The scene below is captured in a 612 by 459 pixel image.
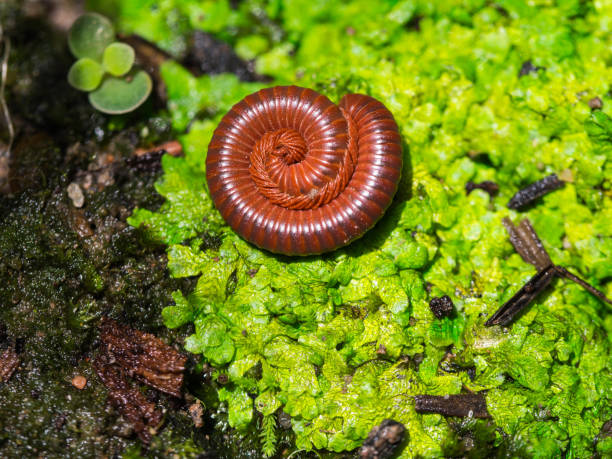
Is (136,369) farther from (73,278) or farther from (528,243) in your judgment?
(528,243)

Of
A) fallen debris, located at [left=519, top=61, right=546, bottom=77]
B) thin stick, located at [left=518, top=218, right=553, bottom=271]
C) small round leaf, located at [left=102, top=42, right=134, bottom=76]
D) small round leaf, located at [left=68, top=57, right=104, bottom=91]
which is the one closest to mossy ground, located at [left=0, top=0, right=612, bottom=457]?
fallen debris, located at [left=519, top=61, right=546, bottom=77]

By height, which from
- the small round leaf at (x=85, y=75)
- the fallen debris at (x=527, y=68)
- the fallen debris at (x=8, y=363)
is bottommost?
the fallen debris at (x=8, y=363)

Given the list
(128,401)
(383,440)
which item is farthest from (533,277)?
(128,401)

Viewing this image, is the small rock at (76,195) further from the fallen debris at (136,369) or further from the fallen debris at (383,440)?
the fallen debris at (383,440)

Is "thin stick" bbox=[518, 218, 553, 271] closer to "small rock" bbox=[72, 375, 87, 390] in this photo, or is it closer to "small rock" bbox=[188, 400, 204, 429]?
"small rock" bbox=[188, 400, 204, 429]

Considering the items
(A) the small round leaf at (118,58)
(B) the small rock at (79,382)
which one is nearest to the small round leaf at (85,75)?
(A) the small round leaf at (118,58)

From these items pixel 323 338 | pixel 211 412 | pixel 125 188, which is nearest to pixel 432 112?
pixel 323 338

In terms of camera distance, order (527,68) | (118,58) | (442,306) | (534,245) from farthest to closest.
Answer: (118,58) → (527,68) → (534,245) → (442,306)

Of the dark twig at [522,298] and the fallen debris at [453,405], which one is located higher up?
the dark twig at [522,298]
